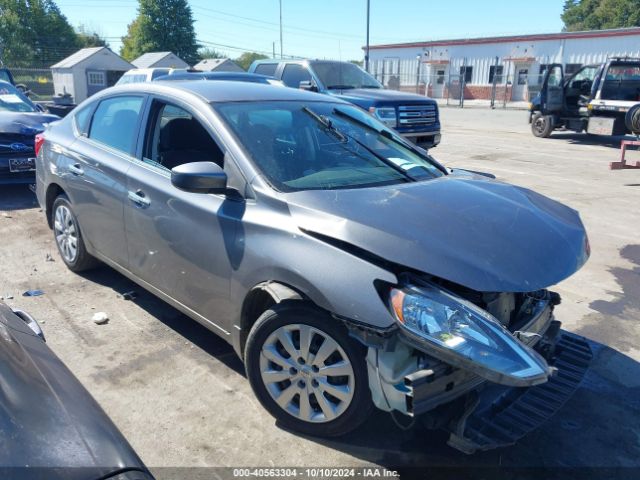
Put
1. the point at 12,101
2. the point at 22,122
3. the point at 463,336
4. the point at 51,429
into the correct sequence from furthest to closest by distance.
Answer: the point at 12,101 < the point at 22,122 < the point at 463,336 < the point at 51,429

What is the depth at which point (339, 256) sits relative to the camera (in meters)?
2.55

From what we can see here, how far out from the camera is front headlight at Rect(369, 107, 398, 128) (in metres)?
10.2

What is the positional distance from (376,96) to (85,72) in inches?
1251

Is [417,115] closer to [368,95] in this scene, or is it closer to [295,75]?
[368,95]

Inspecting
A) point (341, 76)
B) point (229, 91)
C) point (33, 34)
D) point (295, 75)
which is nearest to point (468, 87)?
point (341, 76)

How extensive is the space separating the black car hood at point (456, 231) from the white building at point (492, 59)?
1335 inches

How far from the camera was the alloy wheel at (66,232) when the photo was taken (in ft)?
15.9

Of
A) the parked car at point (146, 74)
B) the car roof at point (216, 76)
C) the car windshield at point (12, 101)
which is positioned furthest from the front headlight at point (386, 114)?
the car windshield at point (12, 101)

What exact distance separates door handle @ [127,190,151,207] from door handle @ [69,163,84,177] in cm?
92

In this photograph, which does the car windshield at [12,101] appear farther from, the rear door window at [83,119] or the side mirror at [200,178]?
the side mirror at [200,178]

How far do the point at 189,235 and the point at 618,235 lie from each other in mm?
5645

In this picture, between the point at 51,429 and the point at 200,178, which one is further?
the point at 200,178

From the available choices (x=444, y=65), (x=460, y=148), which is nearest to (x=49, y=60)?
(x=444, y=65)

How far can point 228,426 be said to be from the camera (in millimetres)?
2988
